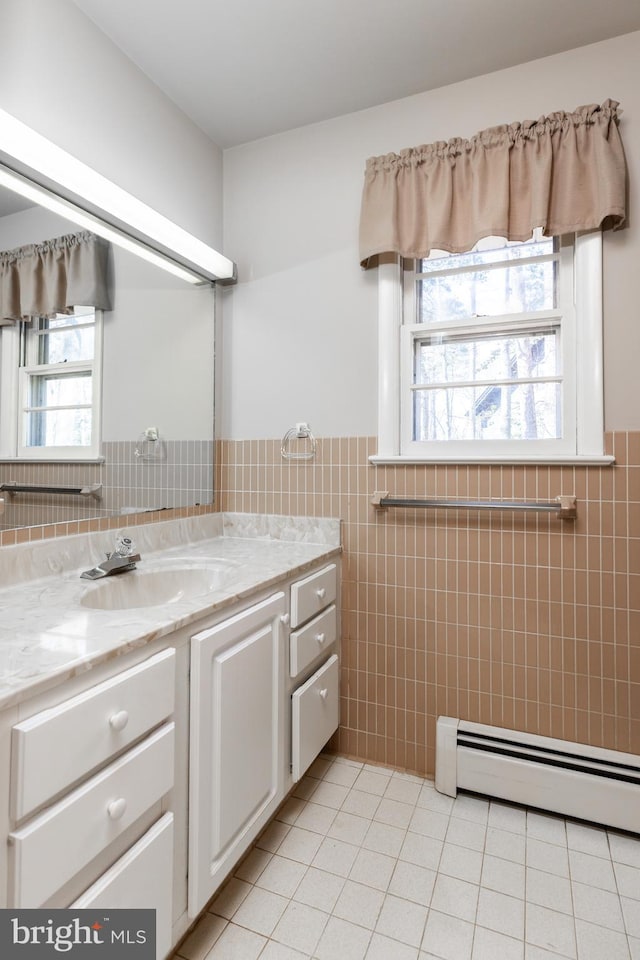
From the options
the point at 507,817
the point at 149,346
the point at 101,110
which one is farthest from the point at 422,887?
the point at 101,110

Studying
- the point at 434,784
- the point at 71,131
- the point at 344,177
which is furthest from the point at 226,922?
the point at 344,177

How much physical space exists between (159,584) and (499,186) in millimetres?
1784

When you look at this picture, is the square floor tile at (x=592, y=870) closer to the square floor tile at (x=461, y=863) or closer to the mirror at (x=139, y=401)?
the square floor tile at (x=461, y=863)

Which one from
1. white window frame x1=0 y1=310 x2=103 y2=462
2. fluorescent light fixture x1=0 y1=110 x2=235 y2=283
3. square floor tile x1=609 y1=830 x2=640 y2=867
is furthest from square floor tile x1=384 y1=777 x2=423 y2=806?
fluorescent light fixture x1=0 y1=110 x2=235 y2=283

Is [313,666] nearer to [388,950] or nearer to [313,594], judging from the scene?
[313,594]

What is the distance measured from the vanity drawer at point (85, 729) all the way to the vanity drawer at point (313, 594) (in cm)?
57

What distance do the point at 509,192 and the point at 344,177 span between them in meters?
0.67

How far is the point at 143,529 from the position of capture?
5.88 ft

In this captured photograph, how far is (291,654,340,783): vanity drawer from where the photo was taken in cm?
154

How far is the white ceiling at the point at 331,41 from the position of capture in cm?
150

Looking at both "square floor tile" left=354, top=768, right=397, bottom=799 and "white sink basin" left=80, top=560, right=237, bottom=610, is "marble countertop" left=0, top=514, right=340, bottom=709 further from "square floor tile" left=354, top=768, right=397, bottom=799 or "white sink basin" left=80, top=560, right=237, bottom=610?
"square floor tile" left=354, top=768, right=397, bottom=799

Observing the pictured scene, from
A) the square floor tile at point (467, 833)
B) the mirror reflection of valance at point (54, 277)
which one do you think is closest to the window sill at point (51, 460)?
the mirror reflection of valance at point (54, 277)

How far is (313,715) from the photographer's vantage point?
1.66 metres

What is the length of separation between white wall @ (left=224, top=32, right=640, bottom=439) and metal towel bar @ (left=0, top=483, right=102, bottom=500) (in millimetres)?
722
